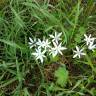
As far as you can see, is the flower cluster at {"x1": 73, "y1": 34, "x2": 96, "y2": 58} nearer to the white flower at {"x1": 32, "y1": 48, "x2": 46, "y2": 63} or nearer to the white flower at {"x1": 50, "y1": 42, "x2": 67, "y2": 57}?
the white flower at {"x1": 50, "y1": 42, "x2": 67, "y2": 57}

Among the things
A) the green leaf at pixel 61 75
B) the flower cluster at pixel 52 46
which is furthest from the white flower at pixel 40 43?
the green leaf at pixel 61 75

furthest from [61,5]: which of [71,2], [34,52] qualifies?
[34,52]

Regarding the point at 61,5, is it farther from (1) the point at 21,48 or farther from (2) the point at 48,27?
(1) the point at 21,48

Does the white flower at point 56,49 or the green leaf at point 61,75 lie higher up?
the white flower at point 56,49

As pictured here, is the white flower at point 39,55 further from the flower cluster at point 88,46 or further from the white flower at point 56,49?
the flower cluster at point 88,46

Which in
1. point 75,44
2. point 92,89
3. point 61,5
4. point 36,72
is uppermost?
point 61,5

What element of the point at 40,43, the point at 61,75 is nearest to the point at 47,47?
A: the point at 40,43

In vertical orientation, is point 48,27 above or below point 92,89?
above
